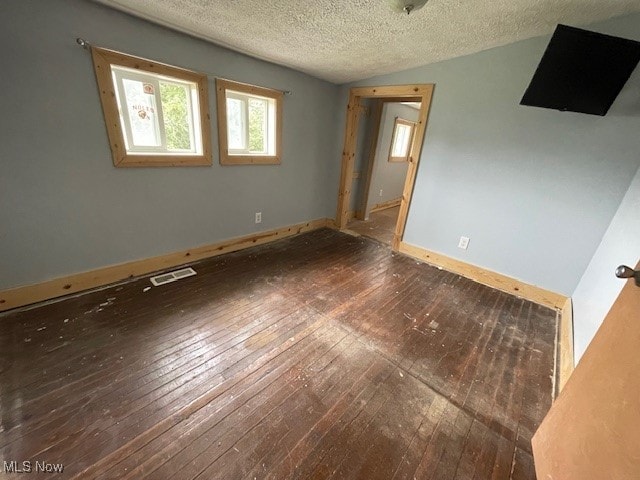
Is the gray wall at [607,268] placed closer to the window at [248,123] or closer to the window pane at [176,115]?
the window at [248,123]

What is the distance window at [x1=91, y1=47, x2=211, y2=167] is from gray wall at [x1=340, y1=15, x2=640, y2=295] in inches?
93.7

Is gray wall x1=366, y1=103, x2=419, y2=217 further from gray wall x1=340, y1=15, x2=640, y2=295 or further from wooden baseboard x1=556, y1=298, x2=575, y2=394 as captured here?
wooden baseboard x1=556, y1=298, x2=575, y2=394

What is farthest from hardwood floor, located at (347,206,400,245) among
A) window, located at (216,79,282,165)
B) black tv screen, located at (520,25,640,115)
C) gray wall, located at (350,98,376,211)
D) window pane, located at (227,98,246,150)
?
black tv screen, located at (520,25,640,115)

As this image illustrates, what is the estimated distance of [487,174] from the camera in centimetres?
274

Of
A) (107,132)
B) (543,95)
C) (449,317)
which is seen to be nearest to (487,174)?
(543,95)

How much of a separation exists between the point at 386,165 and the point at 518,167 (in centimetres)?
285

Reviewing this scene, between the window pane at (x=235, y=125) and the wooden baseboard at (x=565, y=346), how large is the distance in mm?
3516

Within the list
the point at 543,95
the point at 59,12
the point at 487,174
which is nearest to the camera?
the point at 59,12

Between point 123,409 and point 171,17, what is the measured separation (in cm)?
264

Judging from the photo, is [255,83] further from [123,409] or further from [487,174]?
[123,409]

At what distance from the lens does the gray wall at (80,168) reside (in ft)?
5.39

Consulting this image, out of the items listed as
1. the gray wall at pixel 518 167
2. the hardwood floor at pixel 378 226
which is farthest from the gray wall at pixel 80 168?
the hardwood floor at pixel 378 226

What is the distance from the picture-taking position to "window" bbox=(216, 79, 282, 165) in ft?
8.63

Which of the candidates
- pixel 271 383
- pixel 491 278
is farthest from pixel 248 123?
pixel 491 278
